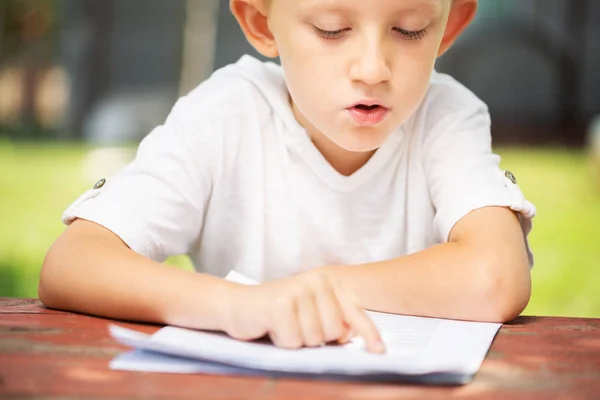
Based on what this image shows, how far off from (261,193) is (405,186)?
276 millimetres

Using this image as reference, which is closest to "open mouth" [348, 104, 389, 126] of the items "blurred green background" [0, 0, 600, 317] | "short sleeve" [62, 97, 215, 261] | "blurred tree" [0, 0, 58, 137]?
"short sleeve" [62, 97, 215, 261]

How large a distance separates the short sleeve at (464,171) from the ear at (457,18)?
0.13 metres

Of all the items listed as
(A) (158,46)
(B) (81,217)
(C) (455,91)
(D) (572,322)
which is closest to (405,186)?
(C) (455,91)

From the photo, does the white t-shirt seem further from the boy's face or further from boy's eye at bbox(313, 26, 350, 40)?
boy's eye at bbox(313, 26, 350, 40)

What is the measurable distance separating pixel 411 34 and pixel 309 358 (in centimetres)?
59

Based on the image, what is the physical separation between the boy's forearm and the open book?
180 mm

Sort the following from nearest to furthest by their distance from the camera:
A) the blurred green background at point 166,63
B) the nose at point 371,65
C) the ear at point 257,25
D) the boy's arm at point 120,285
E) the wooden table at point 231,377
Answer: the wooden table at point 231,377 → the boy's arm at point 120,285 → the nose at point 371,65 → the ear at point 257,25 → the blurred green background at point 166,63

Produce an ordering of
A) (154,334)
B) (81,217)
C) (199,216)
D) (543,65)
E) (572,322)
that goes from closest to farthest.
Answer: (154,334), (572,322), (81,217), (199,216), (543,65)

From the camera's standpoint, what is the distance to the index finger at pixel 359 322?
92cm

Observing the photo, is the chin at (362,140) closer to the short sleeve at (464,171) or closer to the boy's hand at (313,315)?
the short sleeve at (464,171)

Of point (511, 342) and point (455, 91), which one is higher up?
point (455, 91)

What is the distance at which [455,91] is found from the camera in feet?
5.43

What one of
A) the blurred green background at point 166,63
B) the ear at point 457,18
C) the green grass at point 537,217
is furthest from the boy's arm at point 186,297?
the blurred green background at point 166,63

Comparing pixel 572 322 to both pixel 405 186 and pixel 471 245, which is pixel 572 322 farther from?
pixel 405 186
